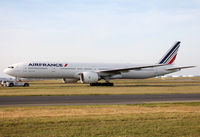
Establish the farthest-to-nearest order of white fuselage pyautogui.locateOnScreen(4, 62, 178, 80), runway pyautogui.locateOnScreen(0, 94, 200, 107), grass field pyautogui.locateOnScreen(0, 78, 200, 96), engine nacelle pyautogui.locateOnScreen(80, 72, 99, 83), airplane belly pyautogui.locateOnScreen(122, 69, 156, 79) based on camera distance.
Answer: airplane belly pyautogui.locateOnScreen(122, 69, 156, 79) → white fuselage pyautogui.locateOnScreen(4, 62, 178, 80) → engine nacelle pyautogui.locateOnScreen(80, 72, 99, 83) → grass field pyautogui.locateOnScreen(0, 78, 200, 96) → runway pyautogui.locateOnScreen(0, 94, 200, 107)

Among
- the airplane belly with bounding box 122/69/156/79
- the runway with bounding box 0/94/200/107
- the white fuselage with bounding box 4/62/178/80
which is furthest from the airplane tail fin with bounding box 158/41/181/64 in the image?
the runway with bounding box 0/94/200/107

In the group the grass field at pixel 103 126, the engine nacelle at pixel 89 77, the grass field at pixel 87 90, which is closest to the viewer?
the grass field at pixel 103 126

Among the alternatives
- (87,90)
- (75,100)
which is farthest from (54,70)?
(75,100)

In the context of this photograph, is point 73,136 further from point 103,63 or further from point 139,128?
point 103,63

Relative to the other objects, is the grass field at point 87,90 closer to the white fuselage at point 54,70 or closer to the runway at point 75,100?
the white fuselage at point 54,70

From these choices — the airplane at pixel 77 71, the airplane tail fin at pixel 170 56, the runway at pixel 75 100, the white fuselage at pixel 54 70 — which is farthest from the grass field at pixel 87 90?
the airplane tail fin at pixel 170 56

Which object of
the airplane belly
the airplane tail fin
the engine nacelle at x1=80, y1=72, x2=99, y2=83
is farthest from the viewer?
the airplane tail fin

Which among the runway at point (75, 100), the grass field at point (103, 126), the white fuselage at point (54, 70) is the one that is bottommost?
the grass field at point (103, 126)

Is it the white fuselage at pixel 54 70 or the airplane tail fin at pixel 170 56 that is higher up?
the airplane tail fin at pixel 170 56

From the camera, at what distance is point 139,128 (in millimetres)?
10117

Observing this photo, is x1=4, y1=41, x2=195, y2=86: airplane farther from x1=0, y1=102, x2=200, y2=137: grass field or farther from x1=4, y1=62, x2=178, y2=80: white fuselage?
x1=0, y1=102, x2=200, y2=137: grass field

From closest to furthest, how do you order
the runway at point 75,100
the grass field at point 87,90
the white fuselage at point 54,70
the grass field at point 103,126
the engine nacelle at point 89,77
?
the grass field at point 103,126 → the runway at point 75,100 → the grass field at point 87,90 → the engine nacelle at point 89,77 → the white fuselage at point 54,70

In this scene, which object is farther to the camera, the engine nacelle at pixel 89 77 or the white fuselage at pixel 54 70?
the white fuselage at pixel 54 70

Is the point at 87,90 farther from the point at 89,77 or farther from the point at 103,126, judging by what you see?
the point at 103,126
